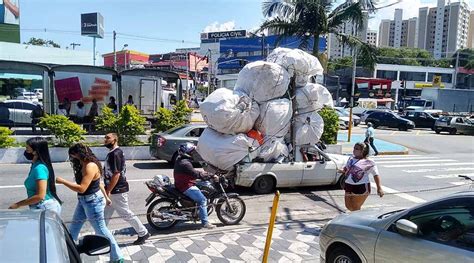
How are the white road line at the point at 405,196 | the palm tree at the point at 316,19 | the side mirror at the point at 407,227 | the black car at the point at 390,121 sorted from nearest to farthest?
the side mirror at the point at 407,227 → the white road line at the point at 405,196 → the palm tree at the point at 316,19 → the black car at the point at 390,121

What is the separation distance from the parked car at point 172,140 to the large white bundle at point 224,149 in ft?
10.7

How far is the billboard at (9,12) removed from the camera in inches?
2076

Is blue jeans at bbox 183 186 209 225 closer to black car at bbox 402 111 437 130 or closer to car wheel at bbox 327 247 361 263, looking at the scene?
car wheel at bbox 327 247 361 263

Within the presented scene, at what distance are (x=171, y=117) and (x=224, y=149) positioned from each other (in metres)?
6.62

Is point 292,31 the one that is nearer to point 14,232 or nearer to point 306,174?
point 306,174

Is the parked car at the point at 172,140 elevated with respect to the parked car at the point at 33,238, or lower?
lower

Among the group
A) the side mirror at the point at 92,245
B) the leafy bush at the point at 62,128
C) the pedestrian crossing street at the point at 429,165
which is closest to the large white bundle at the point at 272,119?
the pedestrian crossing street at the point at 429,165

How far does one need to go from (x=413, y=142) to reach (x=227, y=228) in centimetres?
2182

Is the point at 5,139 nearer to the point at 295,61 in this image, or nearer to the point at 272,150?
the point at 272,150

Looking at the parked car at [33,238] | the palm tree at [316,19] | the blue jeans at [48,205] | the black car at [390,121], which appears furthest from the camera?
the black car at [390,121]

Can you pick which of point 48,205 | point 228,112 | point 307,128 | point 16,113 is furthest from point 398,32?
point 48,205

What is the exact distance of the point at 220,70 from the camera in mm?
85062

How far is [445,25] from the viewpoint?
342 ft

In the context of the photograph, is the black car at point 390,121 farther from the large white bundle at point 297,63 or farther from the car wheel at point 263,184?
Result: the car wheel at point 263,184
